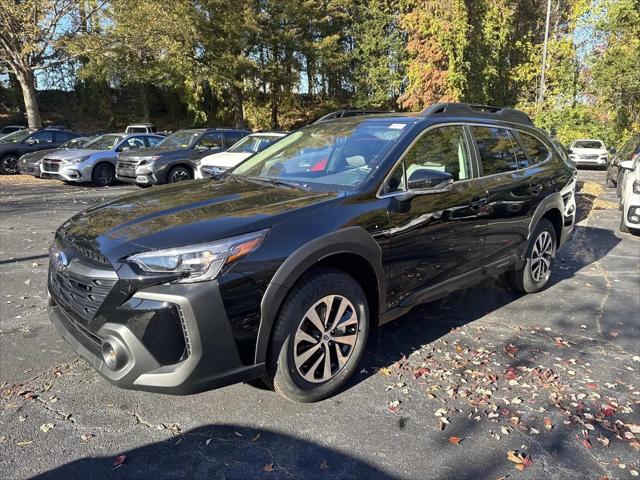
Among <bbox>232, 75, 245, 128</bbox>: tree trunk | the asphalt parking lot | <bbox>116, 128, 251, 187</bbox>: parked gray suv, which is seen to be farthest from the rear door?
<bbox>232, 75, 245, 128</bbox>: tree trunk

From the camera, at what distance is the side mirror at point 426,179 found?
345 cm

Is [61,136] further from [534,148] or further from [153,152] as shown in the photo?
Answer: [534,148]

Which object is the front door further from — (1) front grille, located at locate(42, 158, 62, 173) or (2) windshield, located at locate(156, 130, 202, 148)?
(1) front grille, located at locate(42, 158, 62, 173)

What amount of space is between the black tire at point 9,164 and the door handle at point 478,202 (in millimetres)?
16293

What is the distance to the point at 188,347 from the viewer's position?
99.7 inches

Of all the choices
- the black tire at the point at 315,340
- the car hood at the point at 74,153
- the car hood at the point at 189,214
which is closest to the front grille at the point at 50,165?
the car hood at the point at 74,153

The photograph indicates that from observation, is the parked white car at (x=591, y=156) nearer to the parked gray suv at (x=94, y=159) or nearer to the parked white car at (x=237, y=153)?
the parked white car at (x=237, y=153)

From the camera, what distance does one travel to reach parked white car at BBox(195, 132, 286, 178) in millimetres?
11577

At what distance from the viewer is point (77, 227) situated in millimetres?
3094

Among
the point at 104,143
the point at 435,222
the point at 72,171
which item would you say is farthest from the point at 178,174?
the point at 435,222

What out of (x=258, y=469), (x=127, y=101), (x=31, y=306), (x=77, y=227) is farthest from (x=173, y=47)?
(x=258, y=469)

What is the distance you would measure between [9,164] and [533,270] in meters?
16.7

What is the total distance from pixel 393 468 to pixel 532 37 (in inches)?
1377

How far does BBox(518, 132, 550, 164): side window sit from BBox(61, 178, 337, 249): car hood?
2661mm
